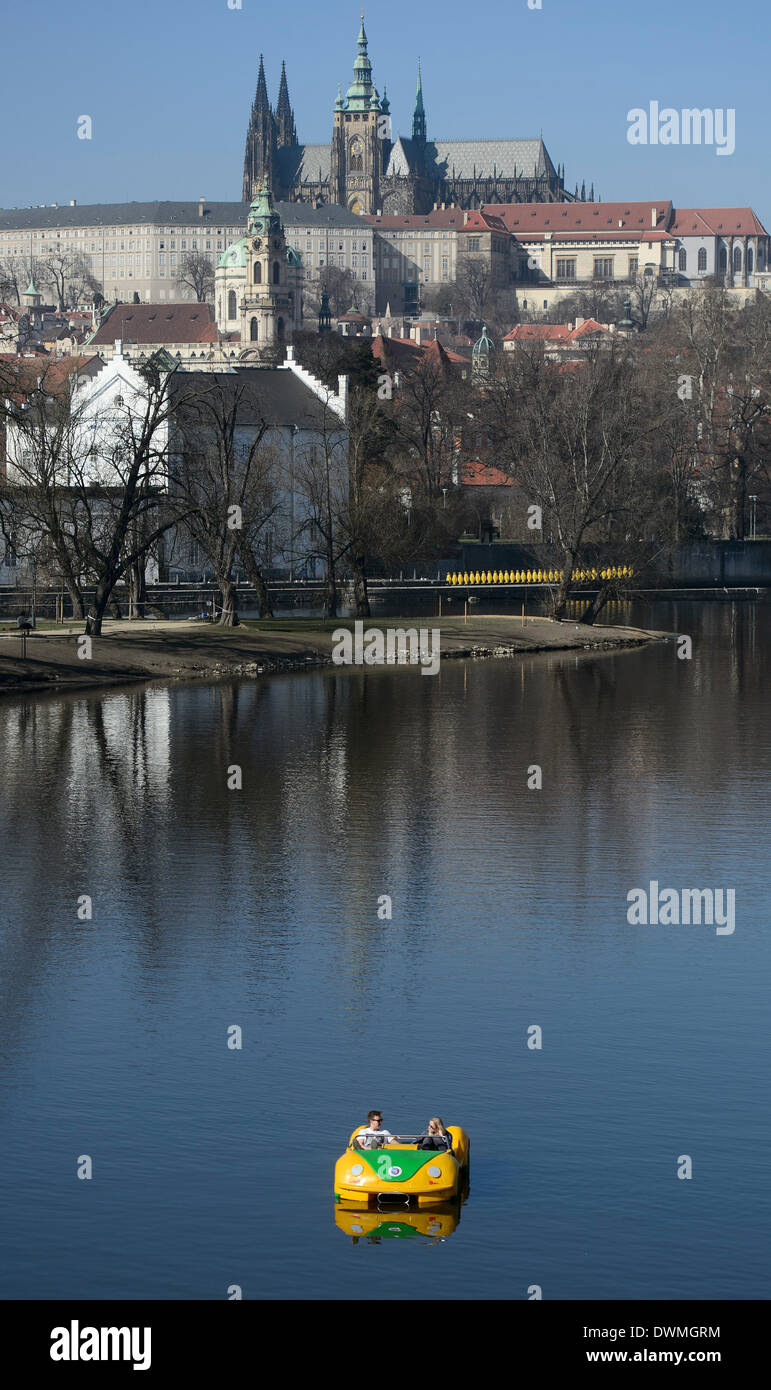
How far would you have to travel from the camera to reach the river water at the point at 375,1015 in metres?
18.0

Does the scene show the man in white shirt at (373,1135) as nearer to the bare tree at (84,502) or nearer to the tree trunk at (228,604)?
the bare tree at (84,502)

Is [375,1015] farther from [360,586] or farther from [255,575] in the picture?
[360,586]

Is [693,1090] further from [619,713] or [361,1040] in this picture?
[619,713]

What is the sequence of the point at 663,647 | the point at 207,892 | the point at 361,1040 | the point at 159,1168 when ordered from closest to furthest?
the point at 159,1168 < the point at 361,1040 < the point at 207,892 < the point at 663,647

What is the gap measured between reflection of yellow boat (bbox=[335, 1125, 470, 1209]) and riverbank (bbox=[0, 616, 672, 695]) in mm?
39618

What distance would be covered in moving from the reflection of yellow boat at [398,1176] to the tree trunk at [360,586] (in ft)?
204

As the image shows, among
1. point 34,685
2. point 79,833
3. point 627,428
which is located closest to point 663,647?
point 627,428

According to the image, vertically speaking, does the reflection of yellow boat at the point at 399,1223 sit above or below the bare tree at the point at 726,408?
below

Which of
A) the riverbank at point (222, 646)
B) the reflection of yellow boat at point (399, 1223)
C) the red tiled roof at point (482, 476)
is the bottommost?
the reflection of yellow boat at point (399, 1223)

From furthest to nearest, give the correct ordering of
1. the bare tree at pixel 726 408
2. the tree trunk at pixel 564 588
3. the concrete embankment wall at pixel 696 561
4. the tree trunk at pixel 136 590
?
the bare tree at pixel 726 408
the concrete embankment wall at pixel 696 561
the tree trunk at pixel 564 588
the tree trunk at pixel 136 590

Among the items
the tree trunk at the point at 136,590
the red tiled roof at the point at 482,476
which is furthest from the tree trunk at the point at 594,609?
the red tiled roof at the point at 482,476

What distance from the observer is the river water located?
18016 mm

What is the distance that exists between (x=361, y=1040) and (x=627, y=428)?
2519 inches

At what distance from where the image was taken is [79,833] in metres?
35.9
